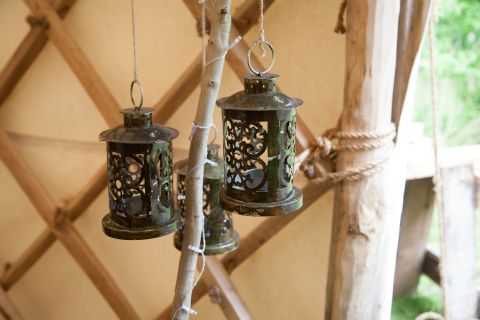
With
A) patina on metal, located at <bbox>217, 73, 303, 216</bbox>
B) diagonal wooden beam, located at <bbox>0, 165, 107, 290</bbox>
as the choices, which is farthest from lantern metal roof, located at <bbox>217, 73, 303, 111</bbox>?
diagonal wooden beam, located at <bbox>0, 165, 107, 290</bbox>

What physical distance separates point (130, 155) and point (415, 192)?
0.93 metres

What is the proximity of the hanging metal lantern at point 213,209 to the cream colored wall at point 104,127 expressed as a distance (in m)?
0.37

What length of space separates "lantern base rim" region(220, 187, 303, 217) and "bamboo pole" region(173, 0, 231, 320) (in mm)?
64

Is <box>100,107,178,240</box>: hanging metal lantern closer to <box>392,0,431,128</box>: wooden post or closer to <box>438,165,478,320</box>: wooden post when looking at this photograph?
<box>392,0,431,128</box>: wooden post

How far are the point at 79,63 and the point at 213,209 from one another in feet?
2.03

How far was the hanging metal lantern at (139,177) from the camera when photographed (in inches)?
31.4

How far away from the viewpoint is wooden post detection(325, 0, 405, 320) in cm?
98

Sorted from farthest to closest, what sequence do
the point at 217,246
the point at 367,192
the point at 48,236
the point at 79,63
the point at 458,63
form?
1. the point at 458,63
2. the point at 48,236
3. the point at 79,63
4. the point at 367,192
5. the point at 217,246

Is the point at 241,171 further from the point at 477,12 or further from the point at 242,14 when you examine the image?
the point at 477,12

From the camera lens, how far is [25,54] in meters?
1.48

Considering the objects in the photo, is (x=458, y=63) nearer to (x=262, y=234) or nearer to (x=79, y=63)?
(x=262, y=234)

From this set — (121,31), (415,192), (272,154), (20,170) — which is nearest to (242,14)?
(121,31)

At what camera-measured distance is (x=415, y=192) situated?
148cm

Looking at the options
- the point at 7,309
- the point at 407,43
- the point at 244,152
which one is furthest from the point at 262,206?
the point at 7,309
